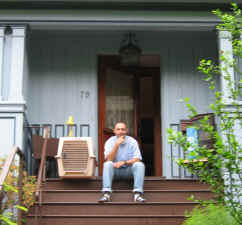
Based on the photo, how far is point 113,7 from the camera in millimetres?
Result: 7578

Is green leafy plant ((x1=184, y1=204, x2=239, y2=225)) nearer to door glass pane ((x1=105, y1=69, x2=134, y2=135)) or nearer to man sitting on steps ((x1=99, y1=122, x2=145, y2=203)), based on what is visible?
man sitting on steps ((x1=99, y1=122, x2=145, y2=203))

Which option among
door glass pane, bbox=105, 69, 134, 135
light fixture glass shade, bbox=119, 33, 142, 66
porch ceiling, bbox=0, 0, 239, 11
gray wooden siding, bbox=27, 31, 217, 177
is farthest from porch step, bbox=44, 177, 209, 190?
porch ceiling, bbox=0, 0, 239, 11

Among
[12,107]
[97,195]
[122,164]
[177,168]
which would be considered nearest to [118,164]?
[122,164]

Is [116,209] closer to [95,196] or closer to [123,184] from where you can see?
[95,196]

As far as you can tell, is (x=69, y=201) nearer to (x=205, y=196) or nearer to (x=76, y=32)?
(x=205, y=196)

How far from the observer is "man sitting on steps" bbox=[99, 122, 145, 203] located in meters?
6.21

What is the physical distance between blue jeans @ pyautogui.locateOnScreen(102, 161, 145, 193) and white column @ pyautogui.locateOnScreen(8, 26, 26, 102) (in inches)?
63.7

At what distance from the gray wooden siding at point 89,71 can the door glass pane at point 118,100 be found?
11.6 inches

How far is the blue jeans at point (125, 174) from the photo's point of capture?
245 inches

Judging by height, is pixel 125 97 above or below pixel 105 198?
above

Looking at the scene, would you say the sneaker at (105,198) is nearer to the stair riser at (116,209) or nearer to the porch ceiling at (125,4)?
the stair riser at (116,209)

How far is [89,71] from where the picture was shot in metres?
8.62

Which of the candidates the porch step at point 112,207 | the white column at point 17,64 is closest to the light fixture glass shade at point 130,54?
the white column at point 17,64

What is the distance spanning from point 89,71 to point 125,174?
2.47 metres
